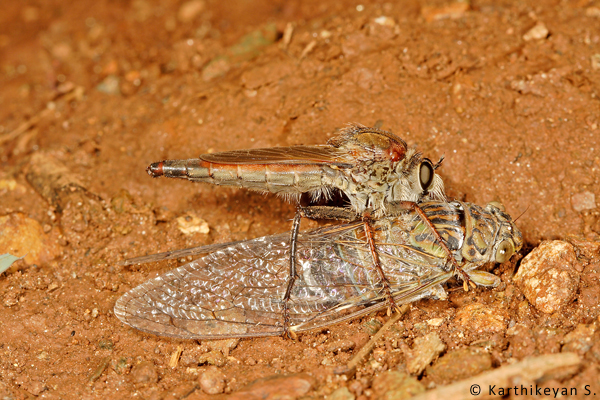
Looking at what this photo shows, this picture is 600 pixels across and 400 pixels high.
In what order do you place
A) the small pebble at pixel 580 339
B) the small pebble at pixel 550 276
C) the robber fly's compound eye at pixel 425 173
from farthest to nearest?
the robber fly's compound eye at pixel 425 173 < the small pebble at pixel 550 276 < the small pebble at pixel 580 339

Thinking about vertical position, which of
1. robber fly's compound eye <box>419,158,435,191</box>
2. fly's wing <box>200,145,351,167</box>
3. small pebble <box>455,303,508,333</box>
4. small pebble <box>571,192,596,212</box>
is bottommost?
small pebble <box>455,303,508,333</box>

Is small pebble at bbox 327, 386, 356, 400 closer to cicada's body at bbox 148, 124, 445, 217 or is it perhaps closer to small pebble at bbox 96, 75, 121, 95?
cicada's body at bbox 148, 124, 445, 217

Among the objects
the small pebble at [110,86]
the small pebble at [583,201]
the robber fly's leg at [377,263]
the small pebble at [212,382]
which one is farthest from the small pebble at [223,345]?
the small pebble at [110,86]

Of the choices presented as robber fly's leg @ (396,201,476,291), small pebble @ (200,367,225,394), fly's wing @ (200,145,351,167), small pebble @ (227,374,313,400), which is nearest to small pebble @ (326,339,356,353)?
small pebble @ (227,374,313,400)

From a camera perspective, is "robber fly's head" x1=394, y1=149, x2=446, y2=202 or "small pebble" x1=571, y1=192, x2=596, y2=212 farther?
"small pebble" x1=571, y1=192, x2=596, y2=212

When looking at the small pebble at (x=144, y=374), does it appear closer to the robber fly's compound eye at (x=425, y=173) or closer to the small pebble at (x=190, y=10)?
the robber fly's compound eye at (x=425, y=173)

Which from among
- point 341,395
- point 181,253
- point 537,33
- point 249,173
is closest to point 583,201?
point 537,33
